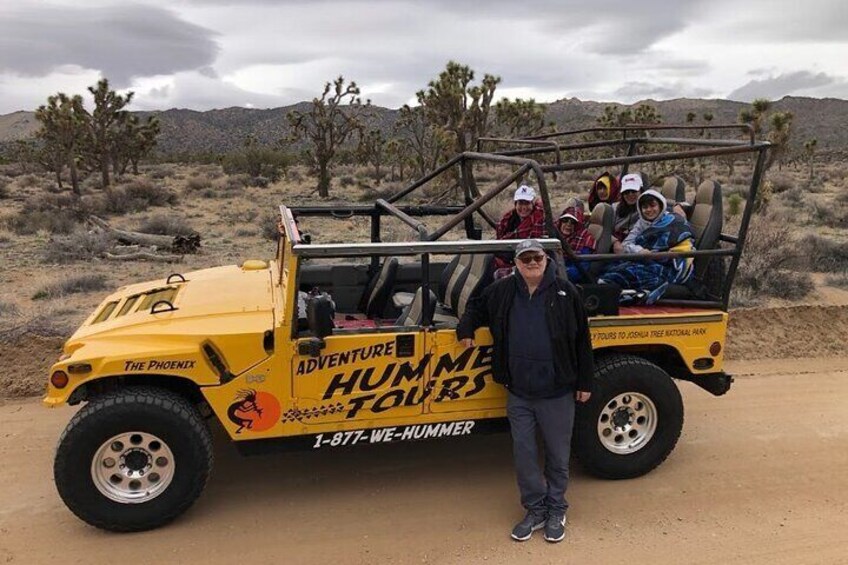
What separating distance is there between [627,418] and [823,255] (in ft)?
34.5

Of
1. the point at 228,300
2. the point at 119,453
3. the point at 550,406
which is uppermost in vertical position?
the point at 228,300

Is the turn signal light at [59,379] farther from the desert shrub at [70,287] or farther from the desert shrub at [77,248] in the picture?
the desert shrub at [77,248]

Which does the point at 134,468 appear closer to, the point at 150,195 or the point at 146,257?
the point at 146,257

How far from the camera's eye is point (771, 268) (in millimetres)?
11477

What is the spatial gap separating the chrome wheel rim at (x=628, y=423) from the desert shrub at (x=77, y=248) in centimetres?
1164

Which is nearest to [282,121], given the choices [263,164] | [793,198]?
[263,164]

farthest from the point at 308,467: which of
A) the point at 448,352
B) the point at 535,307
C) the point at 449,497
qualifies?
the point at 535,307

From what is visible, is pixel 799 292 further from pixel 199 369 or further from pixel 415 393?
pixel 199 369

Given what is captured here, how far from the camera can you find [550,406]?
4.39 metres

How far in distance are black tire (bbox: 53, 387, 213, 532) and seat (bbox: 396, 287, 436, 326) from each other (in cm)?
155

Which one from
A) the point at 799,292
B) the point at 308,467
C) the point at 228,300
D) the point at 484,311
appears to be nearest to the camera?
the point at 484,311

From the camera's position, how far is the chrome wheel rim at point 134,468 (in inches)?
168

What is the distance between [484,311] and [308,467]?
1.89 m

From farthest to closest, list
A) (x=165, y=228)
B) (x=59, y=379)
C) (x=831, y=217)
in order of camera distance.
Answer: (x=831, y=217) < (x=165, y=228) < (x=59, y=379)
